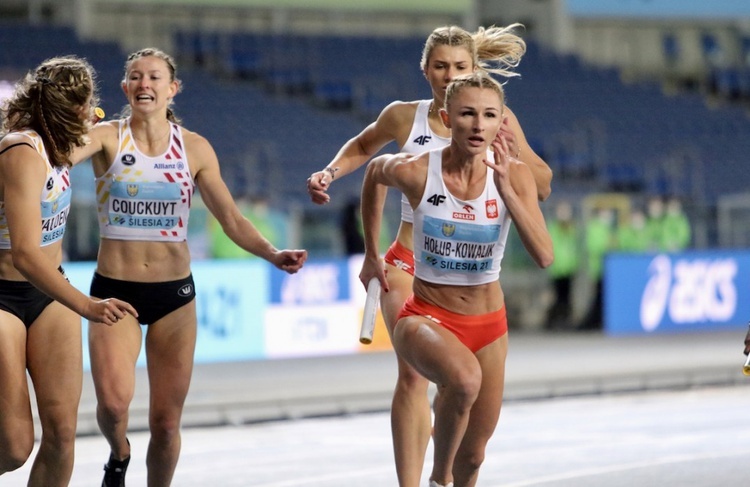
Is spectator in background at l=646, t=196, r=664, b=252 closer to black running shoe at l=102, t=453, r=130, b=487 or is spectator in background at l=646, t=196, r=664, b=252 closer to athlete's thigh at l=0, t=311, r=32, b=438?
black running shoe at l=102, t=453, r=130, b=487

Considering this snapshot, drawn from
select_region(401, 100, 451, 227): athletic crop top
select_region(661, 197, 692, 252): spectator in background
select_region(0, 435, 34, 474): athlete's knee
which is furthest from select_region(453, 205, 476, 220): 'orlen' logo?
select_region(661, 197, 692, 252): spectator in background

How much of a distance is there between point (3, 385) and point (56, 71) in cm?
145

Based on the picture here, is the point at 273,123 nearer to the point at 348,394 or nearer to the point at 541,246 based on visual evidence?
the point at 348,394

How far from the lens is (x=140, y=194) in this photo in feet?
24.3

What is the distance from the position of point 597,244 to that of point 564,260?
0.65 metres

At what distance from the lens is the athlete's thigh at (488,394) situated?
6.93m

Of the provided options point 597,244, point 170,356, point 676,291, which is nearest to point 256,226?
point 597,244

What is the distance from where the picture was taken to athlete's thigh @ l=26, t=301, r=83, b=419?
21.4 ft

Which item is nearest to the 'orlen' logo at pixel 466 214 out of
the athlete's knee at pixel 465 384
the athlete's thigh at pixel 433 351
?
the athlete's thigh at pixel 433 351

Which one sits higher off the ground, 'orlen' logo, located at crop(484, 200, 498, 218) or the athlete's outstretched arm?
the athlete's outstretched arm

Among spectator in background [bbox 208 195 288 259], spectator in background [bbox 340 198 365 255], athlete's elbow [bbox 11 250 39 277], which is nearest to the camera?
athlete's elbow [bbox 11 250 39 277]

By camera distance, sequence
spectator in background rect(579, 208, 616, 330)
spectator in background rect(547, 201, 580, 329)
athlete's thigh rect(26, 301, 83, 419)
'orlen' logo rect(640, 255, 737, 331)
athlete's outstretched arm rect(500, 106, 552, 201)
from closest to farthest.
A: 1. athlete's thigh rect(26, 301, 83, 419)
2. athlete's outstretched arm rect(500, 106, 552, 201)
3. 'orlen' logo rect(640, 255, 737, 331)
4. spectator in background rect(579, 208, 616, 330)
5. spectator in background rect(547, 201, 580, 329)

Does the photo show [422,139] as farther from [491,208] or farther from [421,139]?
[491,208]

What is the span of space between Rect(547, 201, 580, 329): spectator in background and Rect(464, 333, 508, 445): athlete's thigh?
15110 mm
